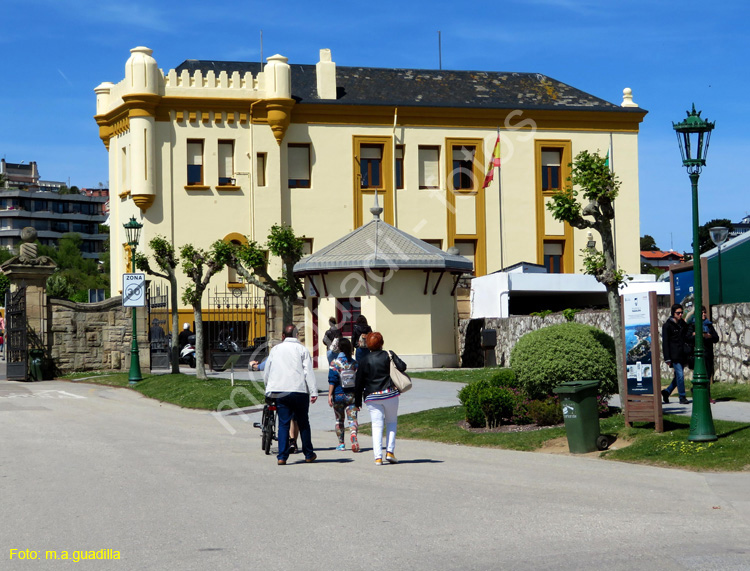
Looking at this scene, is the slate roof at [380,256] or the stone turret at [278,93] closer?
the slate roof at [380,256]

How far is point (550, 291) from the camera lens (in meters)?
36.5

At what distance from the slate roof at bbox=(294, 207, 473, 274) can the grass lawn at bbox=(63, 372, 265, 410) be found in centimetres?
584

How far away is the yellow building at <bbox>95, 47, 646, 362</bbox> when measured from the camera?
4431 centimetres

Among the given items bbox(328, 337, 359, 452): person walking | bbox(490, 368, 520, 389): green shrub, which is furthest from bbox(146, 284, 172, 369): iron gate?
bbox(328, 337, 359, 452): person walking

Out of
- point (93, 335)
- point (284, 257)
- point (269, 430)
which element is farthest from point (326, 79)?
point (269, 430)

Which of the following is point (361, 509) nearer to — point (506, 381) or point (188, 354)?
point (506, 381)

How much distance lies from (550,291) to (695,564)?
2940 centimetres

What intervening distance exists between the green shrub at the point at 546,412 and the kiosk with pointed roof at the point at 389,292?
15438 mm

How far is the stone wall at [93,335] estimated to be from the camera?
3250 cm

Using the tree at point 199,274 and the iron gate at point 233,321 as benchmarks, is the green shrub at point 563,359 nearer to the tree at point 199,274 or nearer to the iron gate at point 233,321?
the tree at point 199,274

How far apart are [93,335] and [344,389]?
66.0ft

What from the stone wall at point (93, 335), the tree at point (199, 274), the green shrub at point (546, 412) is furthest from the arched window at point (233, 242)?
the green shrub at point (546, 412)

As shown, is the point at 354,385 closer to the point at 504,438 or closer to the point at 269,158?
the point at 504,438

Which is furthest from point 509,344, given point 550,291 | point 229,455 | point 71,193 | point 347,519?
point 71,193
